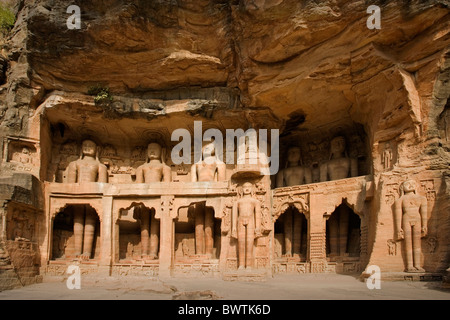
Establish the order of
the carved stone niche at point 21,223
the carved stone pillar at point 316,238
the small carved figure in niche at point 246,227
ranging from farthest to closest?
the carved stone pillar at point 316,238 → the small carved figure in niche at point 246,227 → the carved stone niche at point 21,223

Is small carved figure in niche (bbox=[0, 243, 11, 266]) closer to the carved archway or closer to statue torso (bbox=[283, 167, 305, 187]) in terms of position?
the carved archway

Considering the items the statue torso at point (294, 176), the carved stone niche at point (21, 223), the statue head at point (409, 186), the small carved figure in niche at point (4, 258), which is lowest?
the small carved figure in niche at point (4, 258)

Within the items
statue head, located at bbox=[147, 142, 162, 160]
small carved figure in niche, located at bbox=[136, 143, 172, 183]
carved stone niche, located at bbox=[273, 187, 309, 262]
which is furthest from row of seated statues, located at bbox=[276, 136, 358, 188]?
statue head, located at bbox=[147, 142, 162, 160]

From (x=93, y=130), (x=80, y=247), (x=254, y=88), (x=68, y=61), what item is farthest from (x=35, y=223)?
(x=254, y=88)

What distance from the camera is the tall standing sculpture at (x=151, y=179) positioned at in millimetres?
19172

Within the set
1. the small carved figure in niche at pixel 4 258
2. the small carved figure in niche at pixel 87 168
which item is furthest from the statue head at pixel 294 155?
the small carved figure in niche at pixel 4 258

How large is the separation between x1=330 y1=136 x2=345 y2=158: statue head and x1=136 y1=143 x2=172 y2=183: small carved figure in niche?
270 inches

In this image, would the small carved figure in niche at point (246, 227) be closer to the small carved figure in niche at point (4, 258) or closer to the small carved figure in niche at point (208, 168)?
the small carved figure in niche at point (208, 168)

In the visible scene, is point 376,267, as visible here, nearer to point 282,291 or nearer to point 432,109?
point 282,291

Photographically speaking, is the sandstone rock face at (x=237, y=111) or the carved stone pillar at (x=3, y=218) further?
the carved stone pillar at (x=3, y=218)

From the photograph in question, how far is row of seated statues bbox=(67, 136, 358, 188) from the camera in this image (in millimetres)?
19359

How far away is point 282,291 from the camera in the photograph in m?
12.6

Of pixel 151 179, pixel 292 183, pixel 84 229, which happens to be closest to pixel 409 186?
pixel 292 183

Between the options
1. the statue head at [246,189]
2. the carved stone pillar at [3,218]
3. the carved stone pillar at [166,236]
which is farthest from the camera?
the statue head at [246,189]
